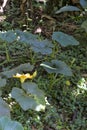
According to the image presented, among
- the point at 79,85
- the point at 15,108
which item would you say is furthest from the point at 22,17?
the point at 15,108

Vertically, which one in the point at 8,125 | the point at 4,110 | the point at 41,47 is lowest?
the point at 4,110

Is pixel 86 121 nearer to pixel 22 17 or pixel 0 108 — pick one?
pixel 0 108

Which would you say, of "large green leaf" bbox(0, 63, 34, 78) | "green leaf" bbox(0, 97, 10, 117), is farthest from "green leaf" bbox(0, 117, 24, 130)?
"large green leaf" bbox(0, 63, 34, 78)

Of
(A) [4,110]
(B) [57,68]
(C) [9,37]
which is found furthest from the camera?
(C) [9,37]

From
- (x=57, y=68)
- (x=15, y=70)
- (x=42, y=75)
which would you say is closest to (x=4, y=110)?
(x=15, y=70)

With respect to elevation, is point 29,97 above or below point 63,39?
below

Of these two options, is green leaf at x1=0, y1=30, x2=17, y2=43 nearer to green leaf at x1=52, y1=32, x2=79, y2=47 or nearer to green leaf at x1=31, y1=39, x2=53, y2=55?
green leaf at x1=31, y1=39, x2=53, y2=55

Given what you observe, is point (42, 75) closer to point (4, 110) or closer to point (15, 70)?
point (15, 70)
